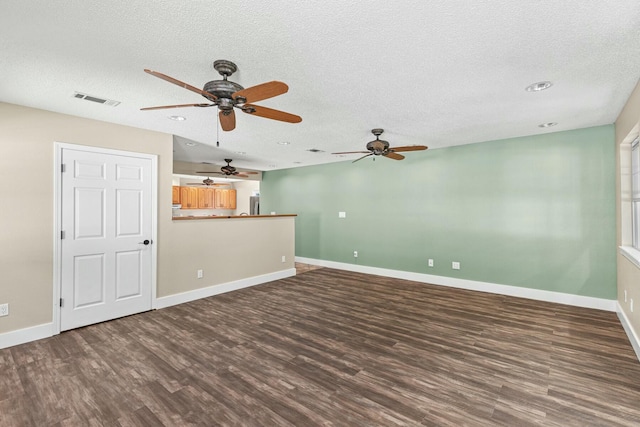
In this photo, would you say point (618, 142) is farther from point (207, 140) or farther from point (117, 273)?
point (117, 273)

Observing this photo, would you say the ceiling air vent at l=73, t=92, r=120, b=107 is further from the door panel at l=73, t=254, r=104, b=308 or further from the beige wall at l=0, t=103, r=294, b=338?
the door panel at l=73, t=254, r=104, b=308

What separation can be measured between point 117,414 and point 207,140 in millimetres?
3873

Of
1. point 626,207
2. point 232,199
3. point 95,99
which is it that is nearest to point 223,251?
point 95,99

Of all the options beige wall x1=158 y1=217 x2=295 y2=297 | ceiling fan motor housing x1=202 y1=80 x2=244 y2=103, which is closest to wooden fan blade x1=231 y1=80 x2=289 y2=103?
ceiling fan motor housing x1=202 y1=80 x2=244 y2=103

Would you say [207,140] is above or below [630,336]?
above

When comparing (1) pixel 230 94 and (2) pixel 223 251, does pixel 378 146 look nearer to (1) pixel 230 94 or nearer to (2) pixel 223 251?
(1) pixel 230 94

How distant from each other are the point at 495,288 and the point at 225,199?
8.41 m

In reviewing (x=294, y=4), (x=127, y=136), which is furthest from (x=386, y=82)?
(x=127, y=136)

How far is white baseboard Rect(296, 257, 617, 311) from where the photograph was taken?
418cm

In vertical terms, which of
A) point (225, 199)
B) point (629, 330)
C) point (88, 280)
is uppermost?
point (225, 199)

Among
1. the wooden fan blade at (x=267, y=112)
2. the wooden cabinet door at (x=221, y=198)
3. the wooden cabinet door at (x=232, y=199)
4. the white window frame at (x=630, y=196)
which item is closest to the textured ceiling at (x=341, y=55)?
the wooden fan blade at (x=267, y=112)

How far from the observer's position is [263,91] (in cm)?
210

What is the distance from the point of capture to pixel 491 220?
16.5 feet

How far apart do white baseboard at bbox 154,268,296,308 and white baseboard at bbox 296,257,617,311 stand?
5.69 feet
